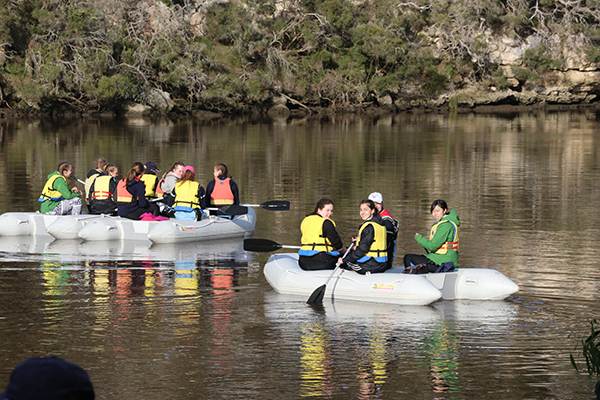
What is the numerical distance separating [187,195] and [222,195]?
0.79 meters

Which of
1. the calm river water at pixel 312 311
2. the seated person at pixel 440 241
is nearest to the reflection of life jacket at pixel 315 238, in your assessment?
the calm river water at pixel 312 311

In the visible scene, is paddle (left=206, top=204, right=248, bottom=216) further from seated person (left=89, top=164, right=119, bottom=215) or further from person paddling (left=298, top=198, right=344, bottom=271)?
person paddling (left=298, top=198, right=344, bottom=271)

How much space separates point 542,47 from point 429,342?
182 feet

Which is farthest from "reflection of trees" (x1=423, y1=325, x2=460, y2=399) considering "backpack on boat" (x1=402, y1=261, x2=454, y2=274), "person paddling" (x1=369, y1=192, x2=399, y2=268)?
"person paddling" (x1=369, y1=192, x2=399, y2=268)

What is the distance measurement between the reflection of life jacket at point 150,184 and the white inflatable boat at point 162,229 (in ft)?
3.19

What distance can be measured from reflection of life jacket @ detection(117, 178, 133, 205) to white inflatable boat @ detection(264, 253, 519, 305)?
518 cm

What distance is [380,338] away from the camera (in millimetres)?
8734

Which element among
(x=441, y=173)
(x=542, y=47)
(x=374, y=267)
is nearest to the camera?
(x=374, y=267)

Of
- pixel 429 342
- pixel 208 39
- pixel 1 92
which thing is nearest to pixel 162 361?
pixel 429 342

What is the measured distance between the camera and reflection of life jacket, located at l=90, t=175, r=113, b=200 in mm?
15156

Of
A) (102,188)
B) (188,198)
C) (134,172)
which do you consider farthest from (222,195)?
(102,188)

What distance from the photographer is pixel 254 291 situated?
10875mm

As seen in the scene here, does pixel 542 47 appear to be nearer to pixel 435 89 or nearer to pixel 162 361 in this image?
pixel 435 89

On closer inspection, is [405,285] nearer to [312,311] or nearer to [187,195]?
[312,311]
